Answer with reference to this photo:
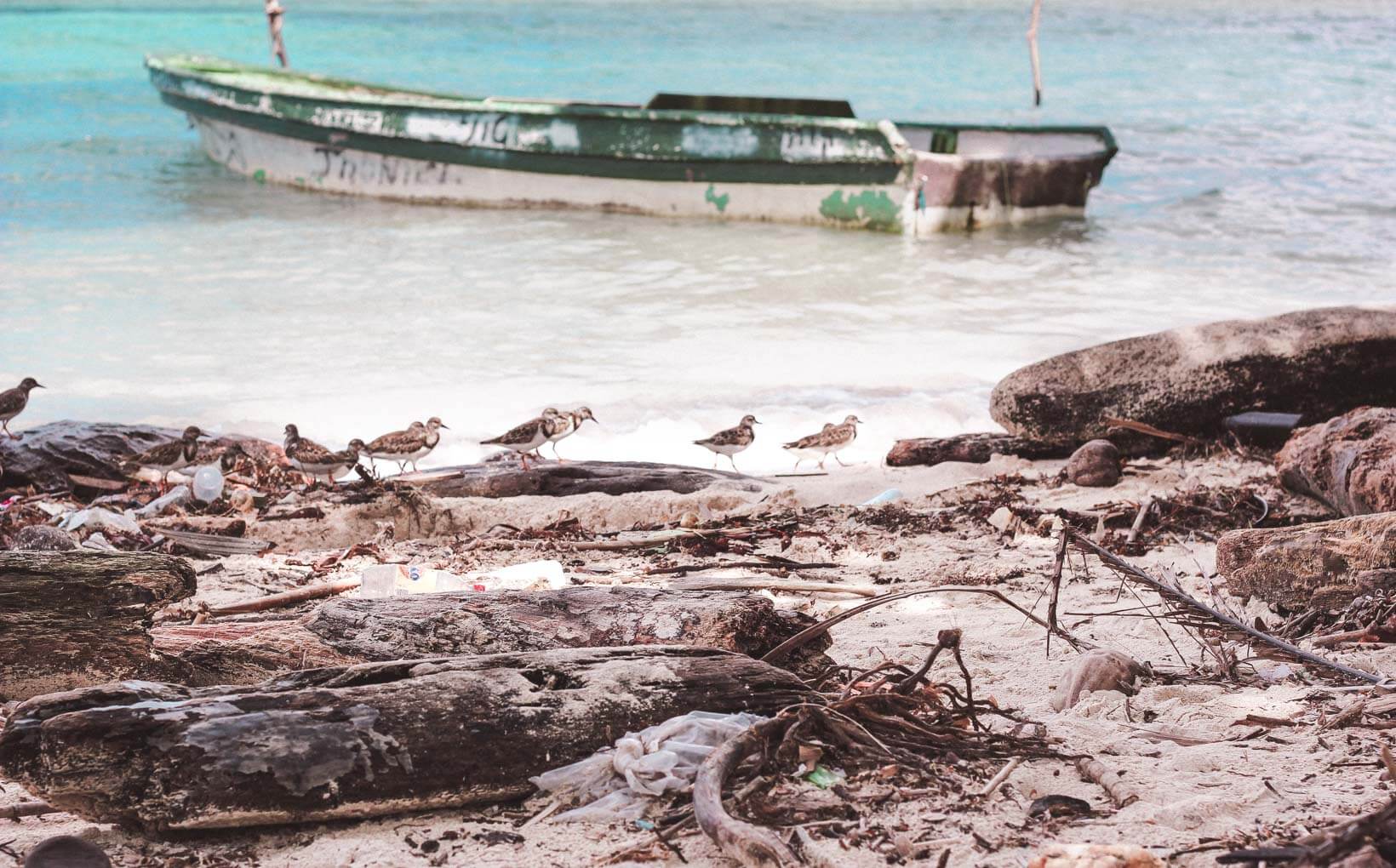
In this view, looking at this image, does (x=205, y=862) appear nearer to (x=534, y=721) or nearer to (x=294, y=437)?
(x=534, y=721)

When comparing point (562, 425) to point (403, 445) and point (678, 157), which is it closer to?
point (403, 445)

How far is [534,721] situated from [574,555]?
2.20 meters

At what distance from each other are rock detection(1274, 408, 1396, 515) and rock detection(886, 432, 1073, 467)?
46.2 inches

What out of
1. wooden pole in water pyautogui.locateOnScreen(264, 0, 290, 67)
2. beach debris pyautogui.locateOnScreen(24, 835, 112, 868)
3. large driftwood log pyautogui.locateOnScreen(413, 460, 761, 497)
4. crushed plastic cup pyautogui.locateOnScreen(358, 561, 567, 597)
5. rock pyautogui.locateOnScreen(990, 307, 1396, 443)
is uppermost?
wooden pole in water pyautogui.locateOnScreen(264, 0, 290, 67)

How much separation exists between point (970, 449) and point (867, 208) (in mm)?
8728

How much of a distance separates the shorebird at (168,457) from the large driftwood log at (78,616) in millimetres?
2961

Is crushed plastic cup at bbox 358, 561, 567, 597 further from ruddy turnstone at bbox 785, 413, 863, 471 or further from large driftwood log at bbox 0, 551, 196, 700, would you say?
ruddy turnstone at bbox 785, 413, 863, 471

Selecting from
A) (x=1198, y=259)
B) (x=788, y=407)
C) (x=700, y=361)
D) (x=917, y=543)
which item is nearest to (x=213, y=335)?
(x=700, y=361)

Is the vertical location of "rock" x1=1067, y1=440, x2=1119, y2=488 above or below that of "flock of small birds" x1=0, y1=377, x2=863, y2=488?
above

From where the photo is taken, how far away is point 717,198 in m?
15.5

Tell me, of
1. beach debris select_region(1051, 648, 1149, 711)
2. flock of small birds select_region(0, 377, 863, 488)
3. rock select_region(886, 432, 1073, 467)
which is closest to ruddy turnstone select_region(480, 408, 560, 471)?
flock of small birds select_region(0, 377, 863, 488)

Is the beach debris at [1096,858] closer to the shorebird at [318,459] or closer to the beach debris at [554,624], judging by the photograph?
the beach debris at [554,624]

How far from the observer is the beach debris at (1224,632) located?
338 cm

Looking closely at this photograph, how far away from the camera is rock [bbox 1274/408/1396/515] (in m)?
4.73
